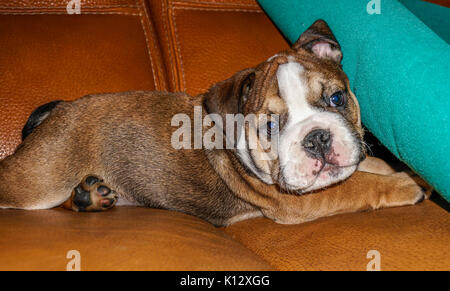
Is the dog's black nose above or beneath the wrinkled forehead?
beneath

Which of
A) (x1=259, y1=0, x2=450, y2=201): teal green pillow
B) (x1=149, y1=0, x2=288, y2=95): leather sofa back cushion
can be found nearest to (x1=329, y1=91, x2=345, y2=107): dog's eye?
(x1=259, y1=0, x2=450, y2=201): teal green pillow

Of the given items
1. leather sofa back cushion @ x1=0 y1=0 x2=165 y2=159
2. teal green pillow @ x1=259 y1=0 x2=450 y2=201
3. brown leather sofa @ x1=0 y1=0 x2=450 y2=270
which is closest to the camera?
brown leather sofa @ x1=0 y1=0 x2=450 y2=270

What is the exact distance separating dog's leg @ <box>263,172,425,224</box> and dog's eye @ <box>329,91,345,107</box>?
47cm

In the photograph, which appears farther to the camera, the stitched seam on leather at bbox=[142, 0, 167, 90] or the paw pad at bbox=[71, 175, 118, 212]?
the stitched seam on leather at bbox=[142, 0, 167, 90]

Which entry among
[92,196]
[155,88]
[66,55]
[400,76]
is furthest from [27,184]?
[400,76]

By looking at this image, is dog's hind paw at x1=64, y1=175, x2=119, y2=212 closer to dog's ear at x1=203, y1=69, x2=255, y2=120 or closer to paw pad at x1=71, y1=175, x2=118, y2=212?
paw pad at x1=71, y1=175, x2=118, y2=212

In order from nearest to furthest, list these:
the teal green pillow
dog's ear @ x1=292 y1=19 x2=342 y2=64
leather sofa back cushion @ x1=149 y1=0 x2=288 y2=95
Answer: the teal green pillow, dog's ear @ x1=292 y1=19 x2=342 y2=64, leather sofa back cushion @ x1=149 y1=0 x2=288 y2=95

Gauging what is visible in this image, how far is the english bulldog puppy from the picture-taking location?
8.97ft

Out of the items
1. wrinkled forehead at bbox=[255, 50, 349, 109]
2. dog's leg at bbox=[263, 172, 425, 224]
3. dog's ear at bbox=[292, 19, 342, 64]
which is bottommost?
dog's leg at bbox=[263, 172, 425, 224]

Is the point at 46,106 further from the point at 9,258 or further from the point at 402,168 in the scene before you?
the point at 402,168

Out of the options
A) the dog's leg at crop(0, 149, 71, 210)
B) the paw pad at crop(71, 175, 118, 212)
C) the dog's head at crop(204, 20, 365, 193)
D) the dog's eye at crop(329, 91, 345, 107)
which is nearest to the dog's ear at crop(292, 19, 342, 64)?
the dog's head at crop(204, 20, 365, 193)

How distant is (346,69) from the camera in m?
3.02
